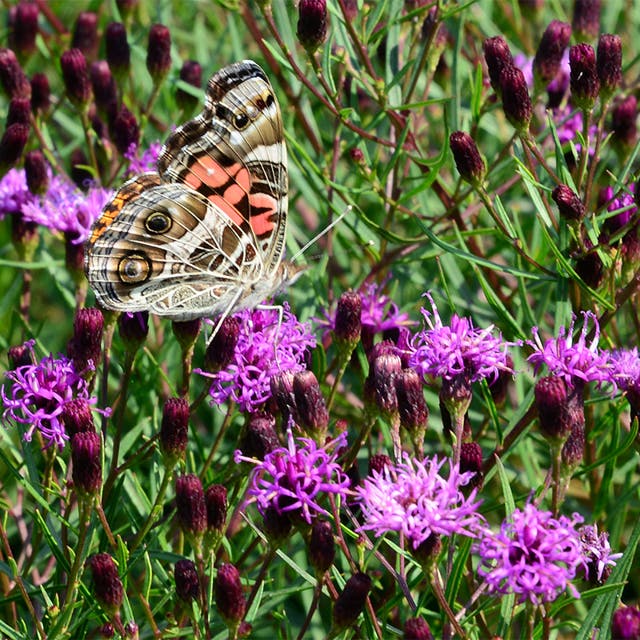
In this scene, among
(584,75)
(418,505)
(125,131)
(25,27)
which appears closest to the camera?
(418,505)

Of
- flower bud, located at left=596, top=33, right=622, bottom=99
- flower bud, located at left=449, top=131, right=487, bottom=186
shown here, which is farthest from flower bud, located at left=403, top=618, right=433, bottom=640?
flower bud, located at left=596, top=33, right=622, bottom=99

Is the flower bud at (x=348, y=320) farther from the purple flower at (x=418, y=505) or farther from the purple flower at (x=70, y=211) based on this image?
the purple flower at (x=70, y=211)

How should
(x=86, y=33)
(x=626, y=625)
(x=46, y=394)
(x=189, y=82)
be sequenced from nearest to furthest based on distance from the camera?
(x=626, y=625) → (x=46, y=394) → (x=189, y=82) → (x=86, y=33)

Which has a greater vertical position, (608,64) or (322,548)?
(608,64)

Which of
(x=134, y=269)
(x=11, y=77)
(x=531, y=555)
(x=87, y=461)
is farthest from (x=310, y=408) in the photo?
(x=11, y=77)

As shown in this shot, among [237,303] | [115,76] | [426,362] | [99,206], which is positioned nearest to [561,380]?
[426,362]

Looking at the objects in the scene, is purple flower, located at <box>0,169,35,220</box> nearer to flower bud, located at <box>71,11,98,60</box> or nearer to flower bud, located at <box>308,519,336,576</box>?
flower bud, located at <box>71,11,98,60</box>

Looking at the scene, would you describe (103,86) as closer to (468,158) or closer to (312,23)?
(312,23)
